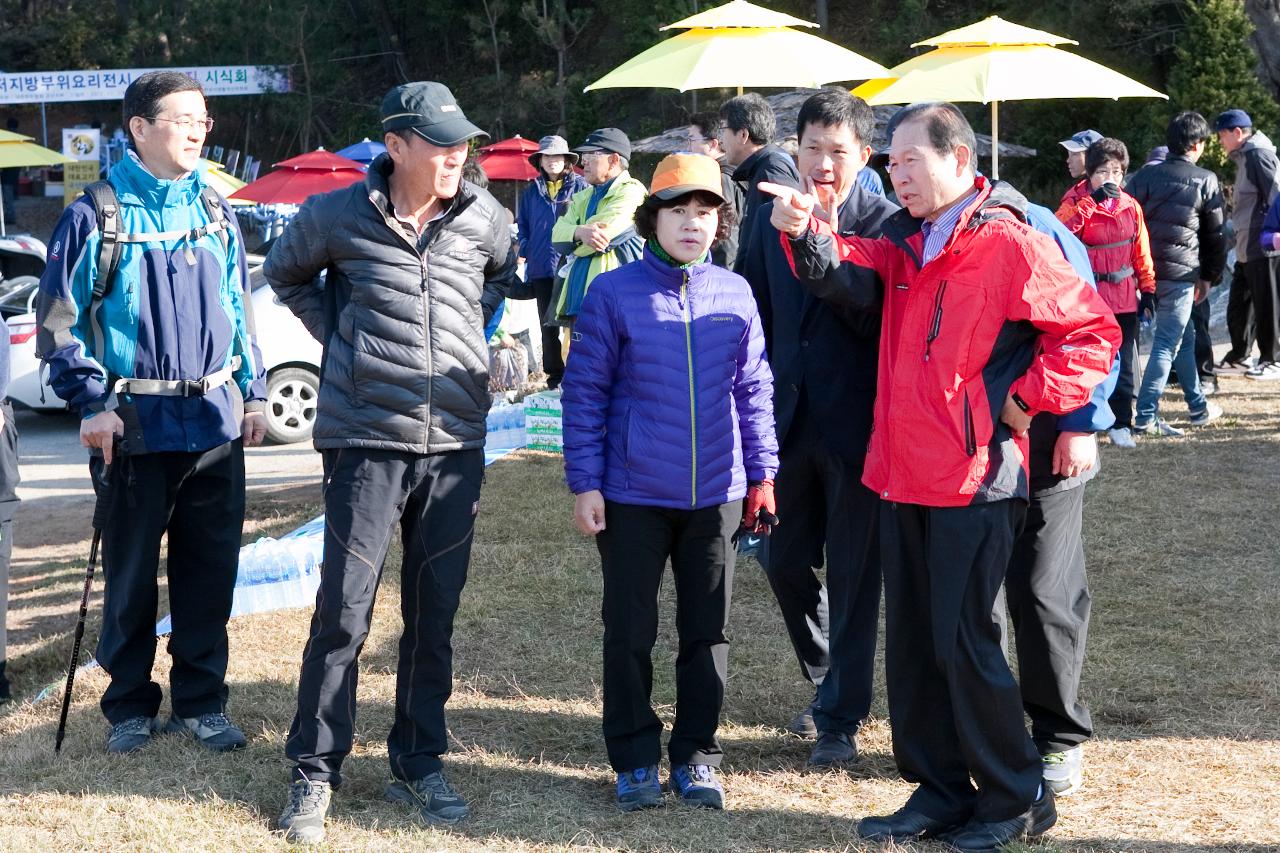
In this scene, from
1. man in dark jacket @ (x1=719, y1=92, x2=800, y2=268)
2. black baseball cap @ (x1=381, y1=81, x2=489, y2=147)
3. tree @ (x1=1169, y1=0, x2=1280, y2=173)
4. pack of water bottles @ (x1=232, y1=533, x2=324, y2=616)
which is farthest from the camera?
tree @ (x1=1169, y1=0, x2=1280, y2=173)

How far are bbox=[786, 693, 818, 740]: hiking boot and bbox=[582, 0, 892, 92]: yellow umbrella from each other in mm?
3893

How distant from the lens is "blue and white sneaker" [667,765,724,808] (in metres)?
3.86

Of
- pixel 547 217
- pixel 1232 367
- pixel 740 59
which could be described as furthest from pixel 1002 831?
pixel 1232 367

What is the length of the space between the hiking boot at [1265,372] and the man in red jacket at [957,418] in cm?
850

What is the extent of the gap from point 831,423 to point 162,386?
2092mm

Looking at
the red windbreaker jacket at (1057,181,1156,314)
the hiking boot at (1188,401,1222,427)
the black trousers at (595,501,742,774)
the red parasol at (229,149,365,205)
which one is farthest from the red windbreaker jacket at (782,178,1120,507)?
the red parasol at (229,149,365,205)

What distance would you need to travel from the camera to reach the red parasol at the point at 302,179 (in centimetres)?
1719

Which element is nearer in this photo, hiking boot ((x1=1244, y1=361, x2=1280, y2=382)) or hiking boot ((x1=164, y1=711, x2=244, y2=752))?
hiking boot ((x1=164, y1=711, x2=244, y2=752))

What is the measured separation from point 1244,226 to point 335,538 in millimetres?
8742

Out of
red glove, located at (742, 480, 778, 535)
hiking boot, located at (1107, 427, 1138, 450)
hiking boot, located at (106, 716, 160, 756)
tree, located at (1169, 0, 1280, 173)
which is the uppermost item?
tree, located at (1169, 0, 1280, 173)

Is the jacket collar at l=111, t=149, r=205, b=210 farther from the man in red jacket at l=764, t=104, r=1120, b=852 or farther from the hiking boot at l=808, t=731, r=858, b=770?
the hiking boot at l=808, t=731, r=858, b=770

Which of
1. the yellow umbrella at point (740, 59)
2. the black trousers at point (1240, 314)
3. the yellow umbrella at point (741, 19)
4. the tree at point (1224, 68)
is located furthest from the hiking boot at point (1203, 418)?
the tree at point (1224, 68)

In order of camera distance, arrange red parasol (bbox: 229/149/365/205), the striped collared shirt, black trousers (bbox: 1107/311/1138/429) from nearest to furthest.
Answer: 1. the striped collared shirt
2. black trousers (bbox: 1107/311/1138/429)
3. red parasol (bbox: 229/149/365/205)

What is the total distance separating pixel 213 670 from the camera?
14.7ft
